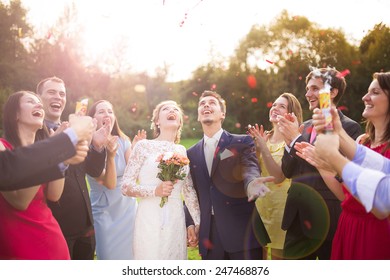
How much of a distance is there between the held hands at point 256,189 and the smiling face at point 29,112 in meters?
1.92

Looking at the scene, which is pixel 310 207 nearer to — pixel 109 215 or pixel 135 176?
pixel 135 176

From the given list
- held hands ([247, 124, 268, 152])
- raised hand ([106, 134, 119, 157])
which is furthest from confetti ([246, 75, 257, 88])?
raised hand ([106, 134, 119, 157])

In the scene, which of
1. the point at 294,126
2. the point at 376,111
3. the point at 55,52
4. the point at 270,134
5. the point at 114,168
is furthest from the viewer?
the point at 55,52

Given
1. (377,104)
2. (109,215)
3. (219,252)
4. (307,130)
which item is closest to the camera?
(377,104)

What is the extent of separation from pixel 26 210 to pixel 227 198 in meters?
1.83

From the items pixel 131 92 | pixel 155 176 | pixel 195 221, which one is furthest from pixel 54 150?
pixel 131 92

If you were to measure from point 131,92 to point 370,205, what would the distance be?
1983cm

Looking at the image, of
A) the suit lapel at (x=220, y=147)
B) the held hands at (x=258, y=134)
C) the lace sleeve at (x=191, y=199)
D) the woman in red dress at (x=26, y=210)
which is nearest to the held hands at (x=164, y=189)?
the lace sleeve at (x=191, y=199)

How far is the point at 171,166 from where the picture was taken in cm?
401

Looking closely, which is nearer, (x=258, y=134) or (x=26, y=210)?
(x=26, y=210)

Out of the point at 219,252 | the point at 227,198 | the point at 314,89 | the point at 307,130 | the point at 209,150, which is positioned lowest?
the point at 219,252

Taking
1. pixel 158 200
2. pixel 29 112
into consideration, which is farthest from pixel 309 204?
pixel 29 112

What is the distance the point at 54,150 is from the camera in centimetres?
291
